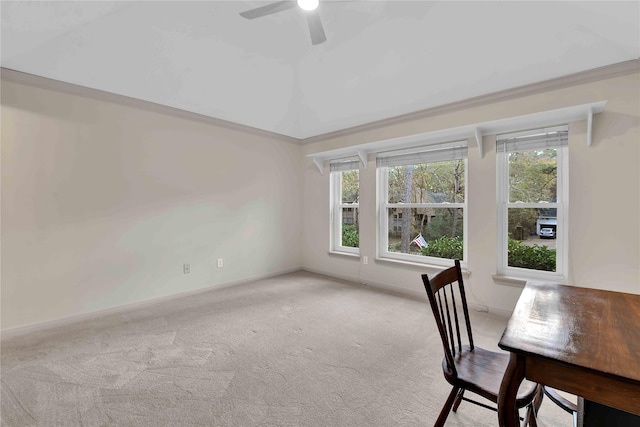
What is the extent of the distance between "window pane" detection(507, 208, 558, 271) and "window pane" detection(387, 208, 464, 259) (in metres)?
0.53

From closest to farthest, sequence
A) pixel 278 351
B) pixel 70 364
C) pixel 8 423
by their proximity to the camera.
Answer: pixel 8 423 → pixel 70 364 → pixel 278 351

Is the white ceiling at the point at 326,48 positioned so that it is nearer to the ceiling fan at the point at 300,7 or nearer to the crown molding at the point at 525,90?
the crown molding at the point at 525,90

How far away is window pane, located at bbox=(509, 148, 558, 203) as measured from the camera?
2822mm

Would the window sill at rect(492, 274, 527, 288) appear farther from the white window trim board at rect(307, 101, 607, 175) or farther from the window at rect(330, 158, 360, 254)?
the window at rect(330, 158, 360, 254)

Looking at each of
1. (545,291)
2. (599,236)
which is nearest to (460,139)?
(599,236)

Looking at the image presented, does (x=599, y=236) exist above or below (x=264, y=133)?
below

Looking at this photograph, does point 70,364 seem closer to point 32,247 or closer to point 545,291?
point 32,247

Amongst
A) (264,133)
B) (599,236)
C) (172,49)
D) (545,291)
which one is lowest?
(545,291)

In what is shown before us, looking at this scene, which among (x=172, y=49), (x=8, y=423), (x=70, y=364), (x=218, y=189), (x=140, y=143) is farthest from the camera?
(x=218, y=189)

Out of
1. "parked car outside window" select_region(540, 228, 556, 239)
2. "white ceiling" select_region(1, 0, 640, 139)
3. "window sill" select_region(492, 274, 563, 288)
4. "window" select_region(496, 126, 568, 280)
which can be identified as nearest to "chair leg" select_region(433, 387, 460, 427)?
"window sill" select_region(492, 274, 563, 288)

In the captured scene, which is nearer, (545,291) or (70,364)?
(545,291)

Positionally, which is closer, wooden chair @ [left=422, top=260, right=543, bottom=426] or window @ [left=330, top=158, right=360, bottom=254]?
wooden chair @ [left=422, top=260, right=543, bottom=426]

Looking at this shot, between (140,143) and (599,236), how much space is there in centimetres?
472

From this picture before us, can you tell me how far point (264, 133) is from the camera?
175 inches
